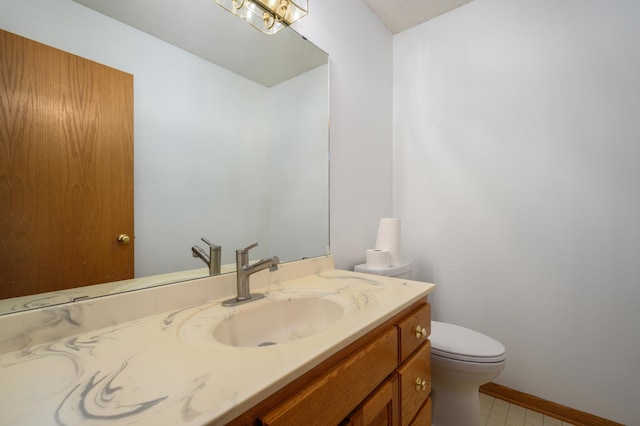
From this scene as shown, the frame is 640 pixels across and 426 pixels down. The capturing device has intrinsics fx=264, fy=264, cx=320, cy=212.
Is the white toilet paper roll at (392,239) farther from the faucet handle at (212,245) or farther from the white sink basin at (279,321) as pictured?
the faucet handle at (212,245)

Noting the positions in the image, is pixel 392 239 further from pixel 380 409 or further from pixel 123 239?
pixel 123 239

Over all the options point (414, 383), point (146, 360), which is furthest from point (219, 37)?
point (414, 383)

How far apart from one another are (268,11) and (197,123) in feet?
1.91

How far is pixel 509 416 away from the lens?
140 centimetres

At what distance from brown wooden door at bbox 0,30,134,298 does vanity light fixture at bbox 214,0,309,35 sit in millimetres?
539

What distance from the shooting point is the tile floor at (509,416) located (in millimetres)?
1346

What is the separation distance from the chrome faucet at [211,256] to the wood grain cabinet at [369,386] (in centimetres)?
51

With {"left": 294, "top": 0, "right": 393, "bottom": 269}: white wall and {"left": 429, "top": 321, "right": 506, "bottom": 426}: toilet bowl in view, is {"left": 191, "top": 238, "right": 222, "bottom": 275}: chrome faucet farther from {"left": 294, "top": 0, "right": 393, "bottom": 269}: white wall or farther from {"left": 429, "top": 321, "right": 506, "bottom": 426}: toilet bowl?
{"left": 429, "top": 321, "right": 506, "bottom": 426}: toilet bowl

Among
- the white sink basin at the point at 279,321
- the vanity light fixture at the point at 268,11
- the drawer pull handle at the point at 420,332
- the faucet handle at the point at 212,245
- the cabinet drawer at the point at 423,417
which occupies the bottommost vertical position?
the cabinet drawer at the point at 423,417

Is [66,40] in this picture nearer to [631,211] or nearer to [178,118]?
[178,118]

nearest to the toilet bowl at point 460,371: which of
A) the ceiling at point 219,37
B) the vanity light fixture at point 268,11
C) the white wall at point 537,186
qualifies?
the white wall at point 537,186

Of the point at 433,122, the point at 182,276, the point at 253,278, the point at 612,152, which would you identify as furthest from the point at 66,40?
the point at 612,152

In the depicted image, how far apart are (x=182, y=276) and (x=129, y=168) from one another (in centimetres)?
34

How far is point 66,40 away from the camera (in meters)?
0.63
